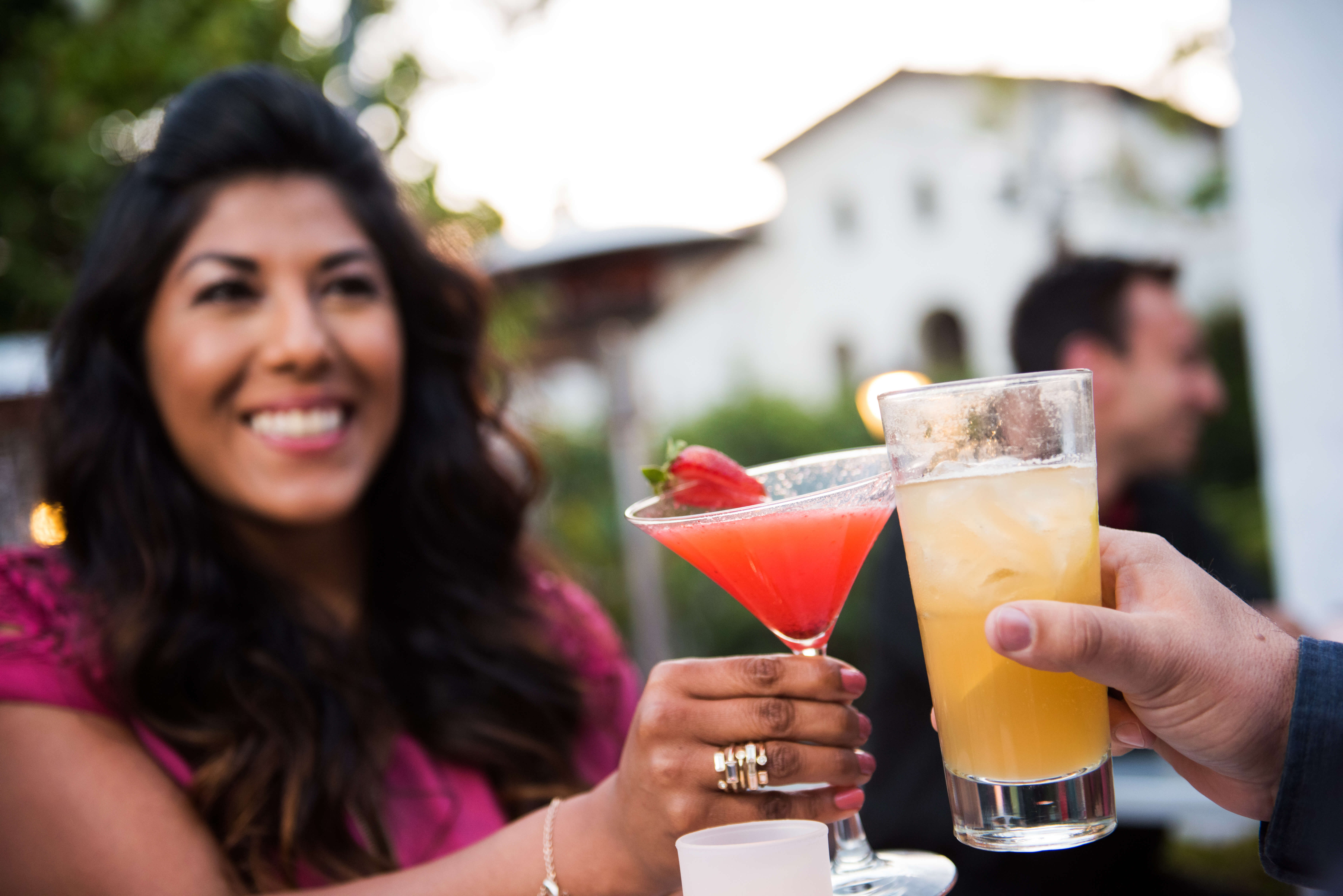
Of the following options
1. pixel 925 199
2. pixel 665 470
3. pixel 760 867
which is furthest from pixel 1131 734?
pixel 925 199

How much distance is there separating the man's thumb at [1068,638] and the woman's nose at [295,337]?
1.63 metres

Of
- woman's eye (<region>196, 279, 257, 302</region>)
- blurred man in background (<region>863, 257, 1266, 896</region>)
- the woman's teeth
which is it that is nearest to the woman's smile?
the woman's teeth

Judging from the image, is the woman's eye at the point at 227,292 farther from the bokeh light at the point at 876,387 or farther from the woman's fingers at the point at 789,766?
the bokeh light at the point at 876,387

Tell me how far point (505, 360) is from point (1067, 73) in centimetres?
440

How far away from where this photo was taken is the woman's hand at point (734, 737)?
1328mm

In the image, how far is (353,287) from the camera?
2361mm

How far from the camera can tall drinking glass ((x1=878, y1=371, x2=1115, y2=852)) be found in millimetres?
1164

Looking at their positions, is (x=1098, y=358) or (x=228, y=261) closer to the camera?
(x=228, y=261)

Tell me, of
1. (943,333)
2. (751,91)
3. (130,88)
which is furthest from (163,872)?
(943,333)

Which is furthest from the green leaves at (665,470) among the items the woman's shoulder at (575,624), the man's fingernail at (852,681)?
the woman's shoulder at (575,624)

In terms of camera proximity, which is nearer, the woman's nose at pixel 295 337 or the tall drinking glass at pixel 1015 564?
the tall drinking glass at pixel 1015 564

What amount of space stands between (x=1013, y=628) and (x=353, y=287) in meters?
1.81

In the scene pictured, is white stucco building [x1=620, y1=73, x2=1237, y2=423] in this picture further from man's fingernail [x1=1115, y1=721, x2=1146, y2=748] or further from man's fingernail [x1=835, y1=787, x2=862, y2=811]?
man's fingernail [x1=835, y1=787, x2=862, y2=811]

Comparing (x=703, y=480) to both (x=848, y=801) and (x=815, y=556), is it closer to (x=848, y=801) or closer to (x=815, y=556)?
(x=815, y=556)
